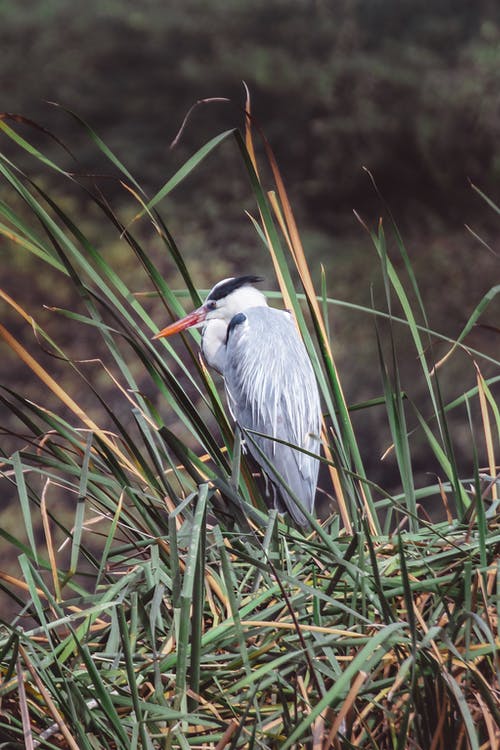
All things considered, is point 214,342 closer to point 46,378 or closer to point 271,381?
point 271,381

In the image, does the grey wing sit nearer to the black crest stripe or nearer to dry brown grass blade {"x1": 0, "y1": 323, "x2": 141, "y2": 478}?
the black crest stripe

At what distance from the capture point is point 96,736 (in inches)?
16.8

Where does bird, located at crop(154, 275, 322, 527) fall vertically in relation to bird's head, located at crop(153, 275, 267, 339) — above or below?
below

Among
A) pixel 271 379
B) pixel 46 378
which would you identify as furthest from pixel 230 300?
pixel 46 378

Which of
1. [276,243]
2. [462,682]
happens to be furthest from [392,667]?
[276,243]

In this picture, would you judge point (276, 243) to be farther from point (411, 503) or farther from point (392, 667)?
point (392, 667)

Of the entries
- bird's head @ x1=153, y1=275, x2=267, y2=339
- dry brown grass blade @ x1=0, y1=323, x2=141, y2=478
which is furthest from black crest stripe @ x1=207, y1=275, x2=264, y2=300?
dry brown grass blade @ x1=0, y1=323, x2=141, y2=478

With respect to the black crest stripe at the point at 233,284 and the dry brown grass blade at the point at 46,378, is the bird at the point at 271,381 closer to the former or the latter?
the black crest stripe at the point at 233,284

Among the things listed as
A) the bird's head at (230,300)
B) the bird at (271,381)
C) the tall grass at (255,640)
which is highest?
the tall grass at (255,640)

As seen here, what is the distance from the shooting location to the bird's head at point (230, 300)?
3.46 feet

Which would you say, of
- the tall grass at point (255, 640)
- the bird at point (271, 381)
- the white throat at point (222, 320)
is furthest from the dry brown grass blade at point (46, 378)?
the white throat at point (222, 320)

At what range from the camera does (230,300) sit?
1068 mm

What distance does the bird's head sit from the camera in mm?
1054

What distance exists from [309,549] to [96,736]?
0.16 m
